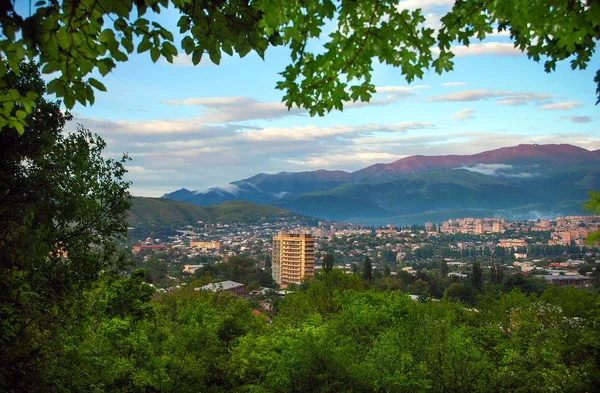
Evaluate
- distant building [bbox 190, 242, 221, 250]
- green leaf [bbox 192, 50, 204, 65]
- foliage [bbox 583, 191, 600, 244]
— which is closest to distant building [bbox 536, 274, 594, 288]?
foliage [bbox 583, 191, 600, 244]

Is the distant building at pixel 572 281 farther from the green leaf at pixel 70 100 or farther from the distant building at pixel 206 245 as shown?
the distant building at pixel 206 245

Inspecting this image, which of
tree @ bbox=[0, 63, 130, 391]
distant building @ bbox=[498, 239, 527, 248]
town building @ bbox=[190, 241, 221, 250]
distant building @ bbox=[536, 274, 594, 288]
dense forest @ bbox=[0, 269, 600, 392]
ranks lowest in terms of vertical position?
distant building @ bbox=[498, 239, 527, 248]

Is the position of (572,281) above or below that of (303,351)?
below

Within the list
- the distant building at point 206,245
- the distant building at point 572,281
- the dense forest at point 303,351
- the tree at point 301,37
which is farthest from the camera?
the distant building at point 206,245

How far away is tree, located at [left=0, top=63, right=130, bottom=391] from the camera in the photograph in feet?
31.9

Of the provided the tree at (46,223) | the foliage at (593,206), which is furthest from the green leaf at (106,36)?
the tree at (46,223)

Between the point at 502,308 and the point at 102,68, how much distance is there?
30202mm

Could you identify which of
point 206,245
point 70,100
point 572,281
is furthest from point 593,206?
point 206,245

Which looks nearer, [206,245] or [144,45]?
[144,45]

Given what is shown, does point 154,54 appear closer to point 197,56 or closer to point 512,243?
point 197,56

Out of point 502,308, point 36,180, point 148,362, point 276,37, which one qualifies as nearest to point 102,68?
point 276,37

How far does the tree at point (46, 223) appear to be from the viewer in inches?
382

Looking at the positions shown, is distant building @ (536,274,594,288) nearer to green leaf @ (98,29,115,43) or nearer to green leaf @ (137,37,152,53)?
green leaf @ (137,37,152,53)

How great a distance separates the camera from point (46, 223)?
1202 cm
